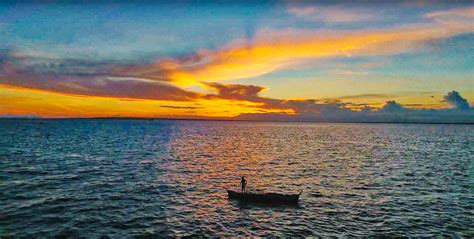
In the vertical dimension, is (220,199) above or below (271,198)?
below

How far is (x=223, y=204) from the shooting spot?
40.4 m

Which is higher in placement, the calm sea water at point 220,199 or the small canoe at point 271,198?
the small canoe at point 271,198

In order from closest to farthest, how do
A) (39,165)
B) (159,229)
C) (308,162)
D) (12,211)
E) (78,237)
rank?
(78,237), (159,229), (12,211), (39,165), (308,162)

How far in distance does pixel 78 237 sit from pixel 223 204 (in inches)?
638

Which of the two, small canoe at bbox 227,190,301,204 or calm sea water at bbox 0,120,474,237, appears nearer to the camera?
calm sea water at bbox 0,120,474,237

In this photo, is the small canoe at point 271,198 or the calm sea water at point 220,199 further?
the small canoe at point 271,198

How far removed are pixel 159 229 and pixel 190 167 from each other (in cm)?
3605

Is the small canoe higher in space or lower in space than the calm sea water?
higher

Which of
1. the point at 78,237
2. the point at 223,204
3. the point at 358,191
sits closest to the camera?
the point at 78,237

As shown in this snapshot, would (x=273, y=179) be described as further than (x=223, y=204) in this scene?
Yes

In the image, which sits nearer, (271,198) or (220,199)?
(271,198)

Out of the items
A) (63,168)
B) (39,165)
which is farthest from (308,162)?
(39,165)

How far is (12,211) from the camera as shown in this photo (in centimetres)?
3547

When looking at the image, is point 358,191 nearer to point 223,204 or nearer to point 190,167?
point 223,204
